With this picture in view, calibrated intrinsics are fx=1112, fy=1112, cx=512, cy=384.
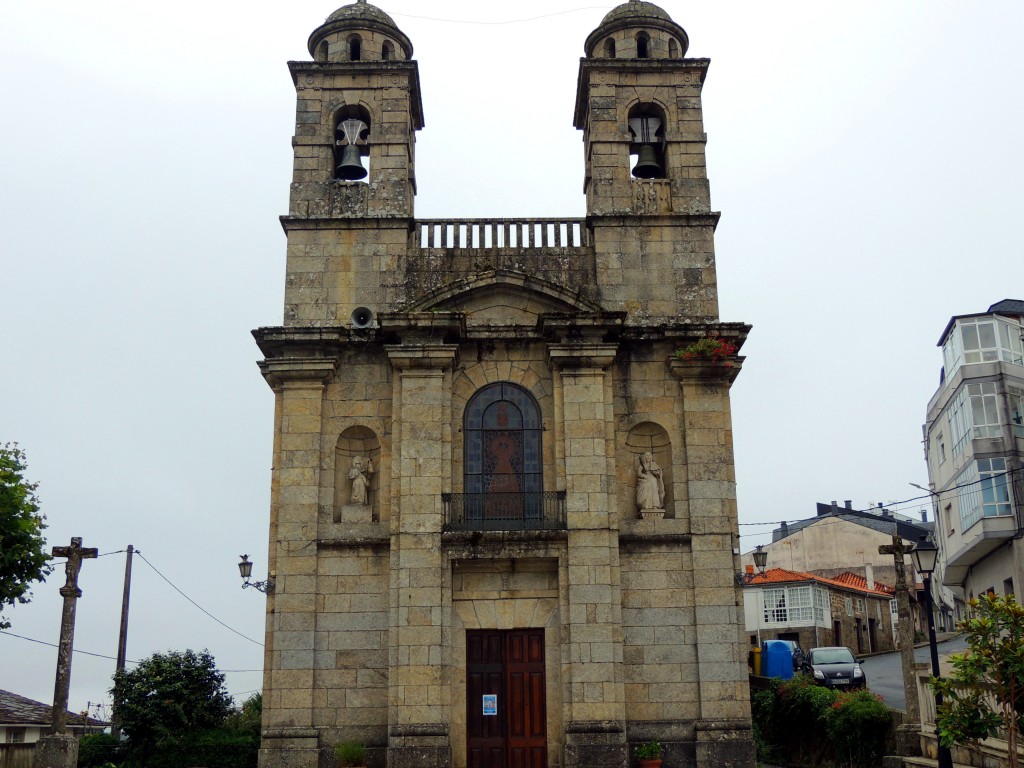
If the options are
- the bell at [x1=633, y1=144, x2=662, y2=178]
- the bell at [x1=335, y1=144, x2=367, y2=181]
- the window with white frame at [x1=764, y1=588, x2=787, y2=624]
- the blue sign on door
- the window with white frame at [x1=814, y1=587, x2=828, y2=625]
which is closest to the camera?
the blue sign on door

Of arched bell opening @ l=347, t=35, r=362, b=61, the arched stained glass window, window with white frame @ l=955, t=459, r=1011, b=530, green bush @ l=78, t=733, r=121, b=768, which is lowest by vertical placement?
green bush @ l=78, t=733, r=121, b=768

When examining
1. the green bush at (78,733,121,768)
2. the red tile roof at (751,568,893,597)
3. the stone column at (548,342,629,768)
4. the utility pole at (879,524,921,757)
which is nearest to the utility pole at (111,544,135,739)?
the green bush at (78,733,121,768)

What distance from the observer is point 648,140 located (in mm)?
22203

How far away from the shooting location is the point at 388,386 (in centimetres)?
2023

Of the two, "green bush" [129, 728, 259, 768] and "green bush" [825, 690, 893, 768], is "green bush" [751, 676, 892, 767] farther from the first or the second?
"green bush" [129, 728, 259, 768]

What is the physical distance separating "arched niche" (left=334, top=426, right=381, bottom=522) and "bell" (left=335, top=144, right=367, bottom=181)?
17.2 ft

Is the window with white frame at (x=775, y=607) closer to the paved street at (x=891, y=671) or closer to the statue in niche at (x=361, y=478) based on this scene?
the paved street at (x=891, y=671)

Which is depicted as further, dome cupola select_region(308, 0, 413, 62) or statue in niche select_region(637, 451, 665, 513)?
dome cupola select_region(308, 0, 413, 62)

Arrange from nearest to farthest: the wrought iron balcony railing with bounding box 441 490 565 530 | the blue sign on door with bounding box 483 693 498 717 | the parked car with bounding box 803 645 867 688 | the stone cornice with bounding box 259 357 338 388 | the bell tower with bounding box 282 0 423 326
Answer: the blue sign on door with bounding box 483 693 498 717
the wrought iron balcony railing with bounding box 441 490 565 530
the stone cornice with bounding box 259 357 338 388
the bell tower with bounding box 282 0 423 326
the parked car with bounding box 803 645 867 688

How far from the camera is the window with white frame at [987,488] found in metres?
34.5

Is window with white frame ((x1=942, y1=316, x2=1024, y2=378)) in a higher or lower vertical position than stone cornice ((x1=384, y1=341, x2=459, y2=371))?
higher

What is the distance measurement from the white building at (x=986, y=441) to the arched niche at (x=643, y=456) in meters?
18.7

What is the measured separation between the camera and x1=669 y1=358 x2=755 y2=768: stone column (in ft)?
60.0

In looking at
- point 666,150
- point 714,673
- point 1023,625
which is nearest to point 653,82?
point 666,150
